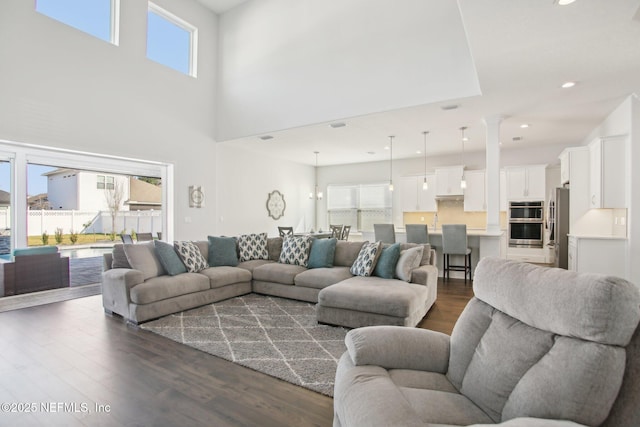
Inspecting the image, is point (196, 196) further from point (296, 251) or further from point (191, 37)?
point (191, 37)

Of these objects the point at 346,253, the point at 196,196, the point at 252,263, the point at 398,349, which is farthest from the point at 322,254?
the point at 196,196

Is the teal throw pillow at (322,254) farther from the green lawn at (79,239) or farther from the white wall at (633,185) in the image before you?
the white wall at (633,185)

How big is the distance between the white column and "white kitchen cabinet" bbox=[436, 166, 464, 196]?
2693 mm

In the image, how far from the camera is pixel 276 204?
30.4 feet

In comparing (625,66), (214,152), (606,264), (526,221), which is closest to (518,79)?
(625,66)

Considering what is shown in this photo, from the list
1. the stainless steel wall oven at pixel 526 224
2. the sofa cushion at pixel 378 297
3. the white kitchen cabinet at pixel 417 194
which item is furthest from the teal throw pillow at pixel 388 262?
the stainless steel wall oven at pixel 526 224

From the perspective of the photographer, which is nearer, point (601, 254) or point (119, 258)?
point (119, 258)

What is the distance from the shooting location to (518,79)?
392 cm

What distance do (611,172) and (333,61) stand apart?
4.67 meters

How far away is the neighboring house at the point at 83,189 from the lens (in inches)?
209

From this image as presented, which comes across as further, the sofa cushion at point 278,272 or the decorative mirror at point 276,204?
the decorative mirror at point 276,204

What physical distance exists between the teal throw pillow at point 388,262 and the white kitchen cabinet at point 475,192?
4.87 metres

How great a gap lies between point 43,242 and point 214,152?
353 cm

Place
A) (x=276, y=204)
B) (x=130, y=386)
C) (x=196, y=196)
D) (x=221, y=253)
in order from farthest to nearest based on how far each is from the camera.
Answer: (x=276, y=204), (x=196, y=196), (x=221, y=253), (x=130, y=386)
